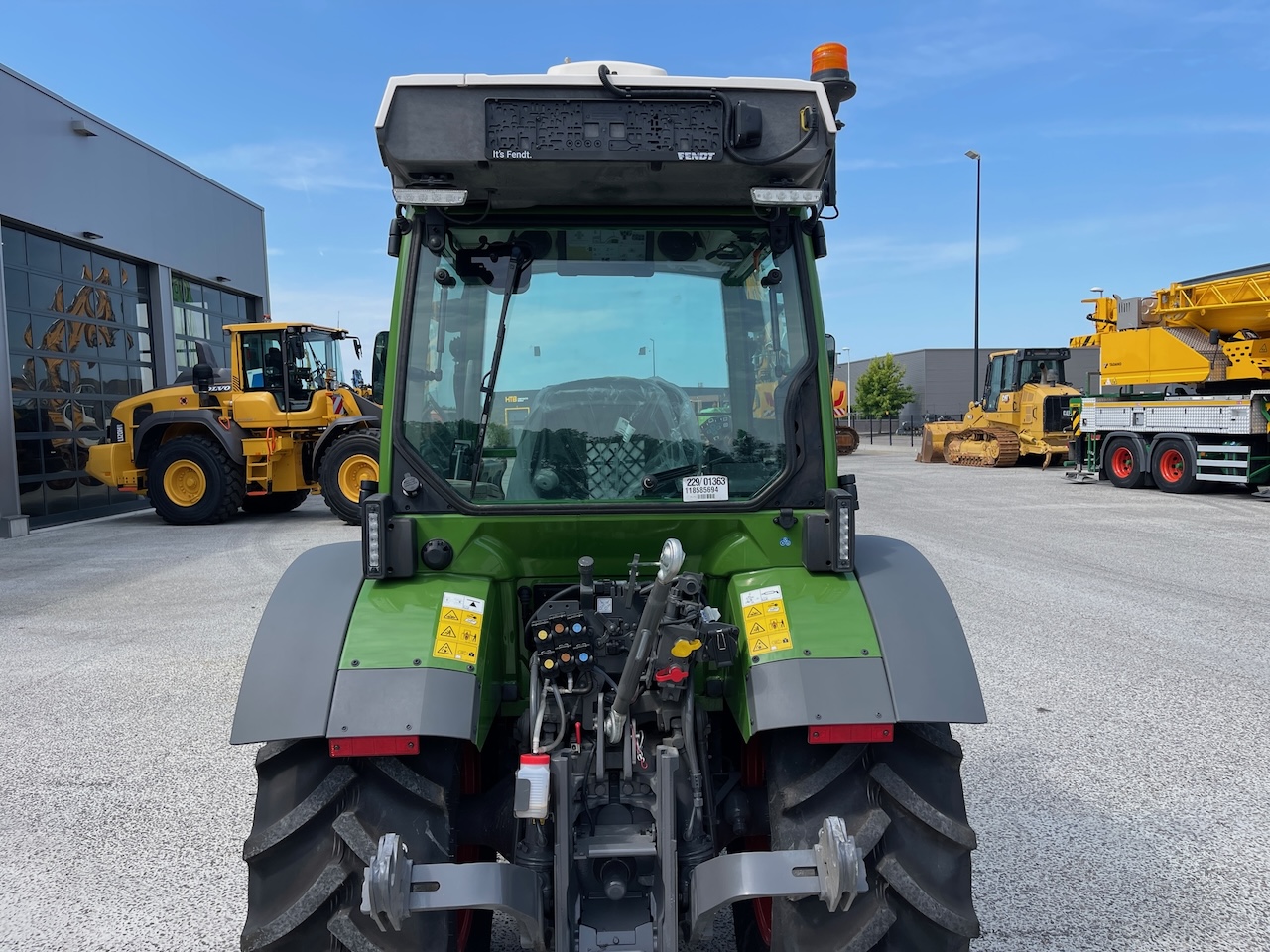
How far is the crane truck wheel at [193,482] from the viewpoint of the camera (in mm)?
15031

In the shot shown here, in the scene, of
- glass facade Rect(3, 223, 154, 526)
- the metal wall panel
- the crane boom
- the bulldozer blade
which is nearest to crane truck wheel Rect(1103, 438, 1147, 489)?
the crane boom

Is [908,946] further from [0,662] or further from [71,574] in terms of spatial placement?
[71,574]

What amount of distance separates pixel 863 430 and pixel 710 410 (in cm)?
5366

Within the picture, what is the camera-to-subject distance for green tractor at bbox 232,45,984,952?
88.4 inches

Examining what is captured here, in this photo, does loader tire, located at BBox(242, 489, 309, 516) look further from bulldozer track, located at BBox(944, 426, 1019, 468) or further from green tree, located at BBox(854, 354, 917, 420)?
green tree, located at BBox(854, 354, 917, 420)

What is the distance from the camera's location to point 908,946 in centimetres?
223

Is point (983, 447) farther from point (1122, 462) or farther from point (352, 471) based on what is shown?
point (352, 471)

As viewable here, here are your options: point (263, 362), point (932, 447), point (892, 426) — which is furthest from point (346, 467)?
point (892, 426)

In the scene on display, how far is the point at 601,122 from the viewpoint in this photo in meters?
2.48

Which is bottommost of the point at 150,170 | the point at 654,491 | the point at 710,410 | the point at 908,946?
the point at 908,946

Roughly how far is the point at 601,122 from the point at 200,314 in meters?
22.4

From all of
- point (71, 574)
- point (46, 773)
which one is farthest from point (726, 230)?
point (71, 574)

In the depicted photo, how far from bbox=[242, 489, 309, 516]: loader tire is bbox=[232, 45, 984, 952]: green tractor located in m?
14.6

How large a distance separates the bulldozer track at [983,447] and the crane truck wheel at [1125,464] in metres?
5.53
